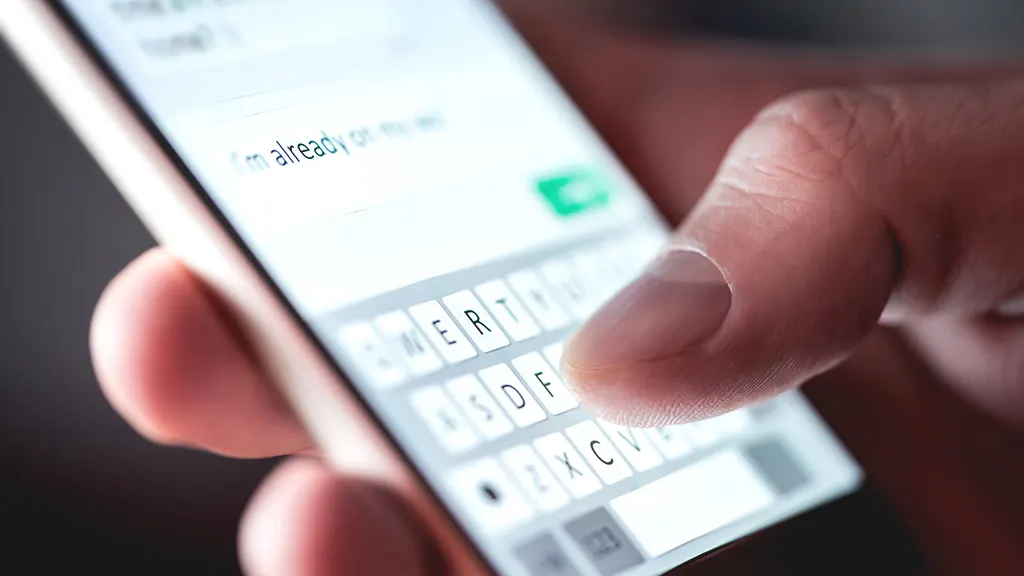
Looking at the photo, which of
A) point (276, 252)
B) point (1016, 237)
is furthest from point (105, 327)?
point (1016, 237)

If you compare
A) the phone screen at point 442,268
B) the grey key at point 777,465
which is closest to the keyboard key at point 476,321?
the phone screen at point 442,268

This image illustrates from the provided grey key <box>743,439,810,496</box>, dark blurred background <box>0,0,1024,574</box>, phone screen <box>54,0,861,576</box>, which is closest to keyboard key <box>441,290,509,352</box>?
phone screen <box>54,0,861,576</box>

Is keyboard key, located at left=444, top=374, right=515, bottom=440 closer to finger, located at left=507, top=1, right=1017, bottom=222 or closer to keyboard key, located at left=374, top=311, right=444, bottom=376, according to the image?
keyboard key, located at left=374, top=311, right=444, bottom=376

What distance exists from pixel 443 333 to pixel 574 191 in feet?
0.35

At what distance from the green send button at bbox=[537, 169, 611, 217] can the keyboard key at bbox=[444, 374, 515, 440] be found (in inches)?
3.8

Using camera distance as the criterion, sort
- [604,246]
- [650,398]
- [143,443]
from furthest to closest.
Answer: [143,443], [604,246], [650,398]

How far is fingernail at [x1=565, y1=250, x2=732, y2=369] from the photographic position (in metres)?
0.30

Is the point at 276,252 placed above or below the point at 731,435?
above

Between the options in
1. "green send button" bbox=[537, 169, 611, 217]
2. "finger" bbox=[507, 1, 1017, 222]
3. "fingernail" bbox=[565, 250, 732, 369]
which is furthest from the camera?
"finger" bbox=[507, 1, 1017, 222]

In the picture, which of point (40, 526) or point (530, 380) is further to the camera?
point (40, 526)

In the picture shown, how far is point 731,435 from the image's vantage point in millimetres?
372

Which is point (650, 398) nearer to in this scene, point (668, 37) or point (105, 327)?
point (105, 327)

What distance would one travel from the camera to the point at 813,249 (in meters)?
0.31

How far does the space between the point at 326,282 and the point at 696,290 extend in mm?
124
